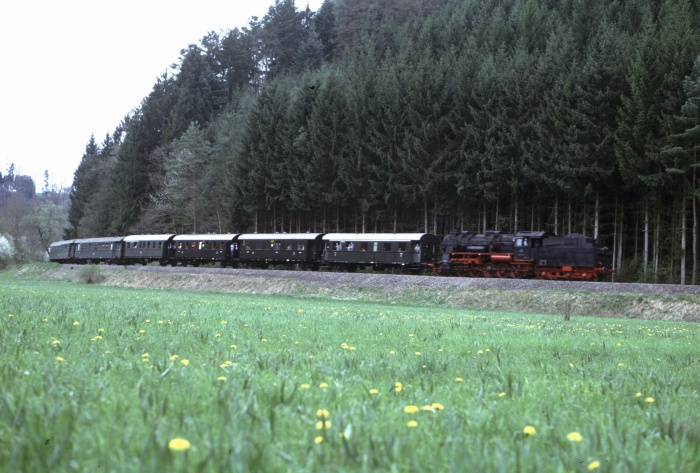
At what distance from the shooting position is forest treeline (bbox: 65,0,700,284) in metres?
39.5

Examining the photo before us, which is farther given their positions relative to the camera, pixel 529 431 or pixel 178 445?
pixel 529 431

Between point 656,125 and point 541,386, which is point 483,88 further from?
point 541,386

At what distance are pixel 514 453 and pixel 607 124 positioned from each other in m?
43.0

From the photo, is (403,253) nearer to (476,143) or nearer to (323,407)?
(476,143)

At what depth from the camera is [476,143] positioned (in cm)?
4834

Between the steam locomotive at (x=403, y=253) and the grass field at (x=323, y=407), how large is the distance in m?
30.6

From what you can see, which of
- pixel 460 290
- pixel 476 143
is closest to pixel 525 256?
pixel 460 290

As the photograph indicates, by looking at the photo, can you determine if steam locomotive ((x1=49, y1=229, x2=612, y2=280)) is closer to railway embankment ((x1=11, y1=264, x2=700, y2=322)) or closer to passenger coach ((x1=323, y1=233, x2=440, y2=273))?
passenger coach ((x1=323, y1=233, x2=440, y2=273))

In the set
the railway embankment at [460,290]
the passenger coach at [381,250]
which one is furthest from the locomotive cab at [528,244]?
the passenger coach at [381,250]

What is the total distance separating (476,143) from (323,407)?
46239 millimetres

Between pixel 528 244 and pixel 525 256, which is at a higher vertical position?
pixel 528 244

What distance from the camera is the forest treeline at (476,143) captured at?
130ft

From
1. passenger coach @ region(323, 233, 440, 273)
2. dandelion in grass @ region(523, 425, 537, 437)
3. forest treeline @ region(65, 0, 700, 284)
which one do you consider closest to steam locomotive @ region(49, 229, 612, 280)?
passenger coach @ region(323, 233, 440, 273)

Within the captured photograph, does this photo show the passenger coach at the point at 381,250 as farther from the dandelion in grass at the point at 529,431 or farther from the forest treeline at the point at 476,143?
the dandelion in grass at the point at 529,431
